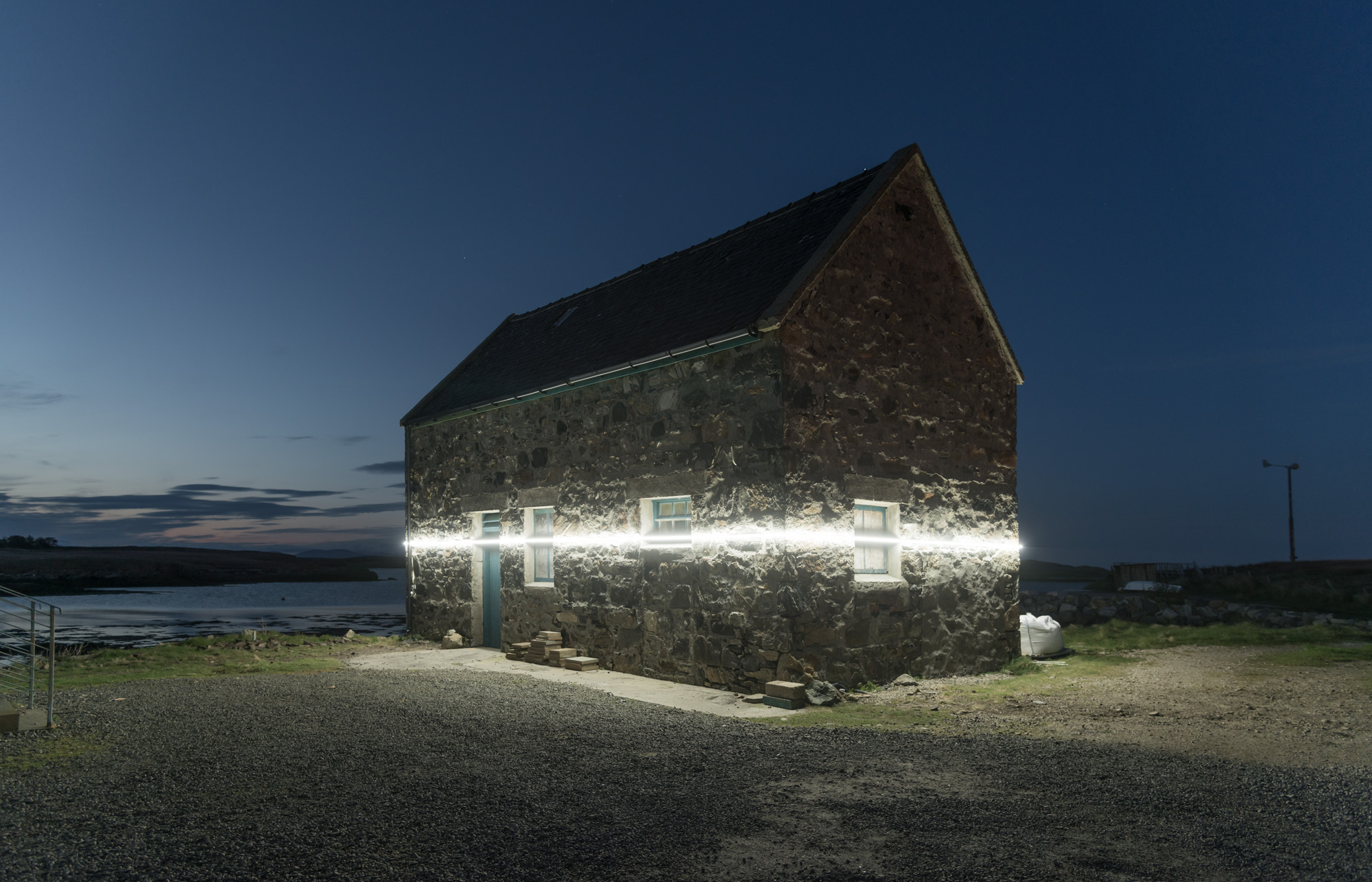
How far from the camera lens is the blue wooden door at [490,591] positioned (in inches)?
583

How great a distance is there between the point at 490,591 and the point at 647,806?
10224 mm

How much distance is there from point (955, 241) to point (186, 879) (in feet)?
36.3

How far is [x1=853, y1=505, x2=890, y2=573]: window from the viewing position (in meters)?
10.4

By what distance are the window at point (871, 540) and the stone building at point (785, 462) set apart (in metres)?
0.03

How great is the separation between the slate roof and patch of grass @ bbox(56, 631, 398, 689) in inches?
183

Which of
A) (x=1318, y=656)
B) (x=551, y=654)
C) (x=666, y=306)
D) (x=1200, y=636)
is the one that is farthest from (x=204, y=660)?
(x=1200, y=636)

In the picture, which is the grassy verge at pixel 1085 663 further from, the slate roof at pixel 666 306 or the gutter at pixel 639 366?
the slate roof at pixel 666 306

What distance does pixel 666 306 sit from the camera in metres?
12.6

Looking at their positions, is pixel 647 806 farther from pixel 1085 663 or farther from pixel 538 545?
pixel 1085 663

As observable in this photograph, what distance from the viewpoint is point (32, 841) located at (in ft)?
15.0

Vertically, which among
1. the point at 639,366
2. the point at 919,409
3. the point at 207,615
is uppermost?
the point at 639,366

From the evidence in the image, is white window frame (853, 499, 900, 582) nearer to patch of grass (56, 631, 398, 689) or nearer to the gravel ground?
the gravel ground

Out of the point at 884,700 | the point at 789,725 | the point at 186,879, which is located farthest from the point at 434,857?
the point at 884,700

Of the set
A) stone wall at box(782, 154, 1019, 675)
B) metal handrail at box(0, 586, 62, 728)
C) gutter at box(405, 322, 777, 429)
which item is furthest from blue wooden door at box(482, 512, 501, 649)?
stone wall at box(782, 154, 1019, 675)
